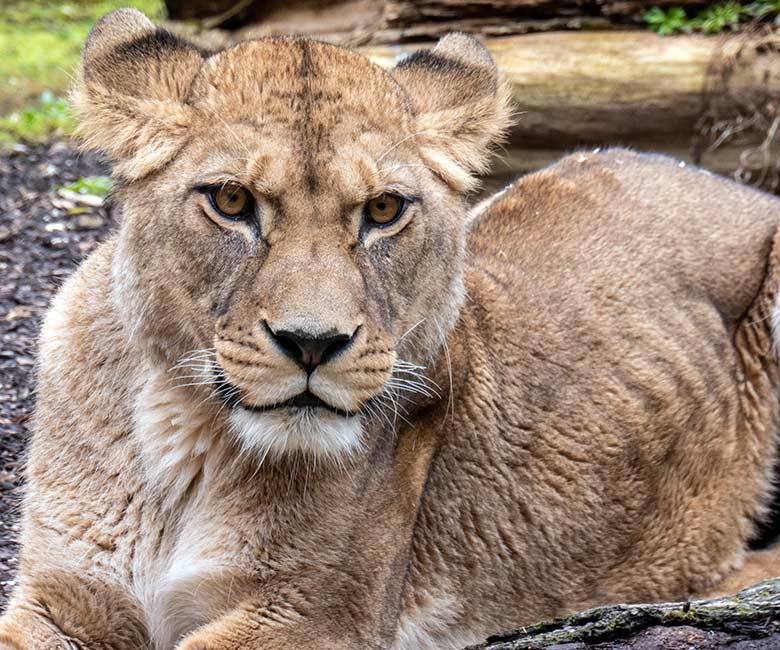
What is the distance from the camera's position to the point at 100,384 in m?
4.17

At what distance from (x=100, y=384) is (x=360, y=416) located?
0.96m

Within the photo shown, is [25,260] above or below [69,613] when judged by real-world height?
below

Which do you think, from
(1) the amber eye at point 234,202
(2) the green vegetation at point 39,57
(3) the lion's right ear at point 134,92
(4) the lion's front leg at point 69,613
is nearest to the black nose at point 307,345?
(1) the amber eye at point 234,202

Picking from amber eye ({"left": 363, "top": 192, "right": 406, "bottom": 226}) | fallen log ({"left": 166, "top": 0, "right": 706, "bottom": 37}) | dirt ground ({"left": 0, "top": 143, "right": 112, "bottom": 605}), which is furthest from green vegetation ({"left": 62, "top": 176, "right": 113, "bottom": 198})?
amber eye ({"left": 363, "top": 192, "right": 406, "bottom": 226})

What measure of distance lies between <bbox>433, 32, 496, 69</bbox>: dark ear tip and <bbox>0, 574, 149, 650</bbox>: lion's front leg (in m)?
2.20

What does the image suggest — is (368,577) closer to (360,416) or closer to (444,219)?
(360,416)

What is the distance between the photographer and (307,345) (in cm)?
336

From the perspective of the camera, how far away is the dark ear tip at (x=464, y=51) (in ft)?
14.9

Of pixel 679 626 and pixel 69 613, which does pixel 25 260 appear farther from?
pixel 679 626

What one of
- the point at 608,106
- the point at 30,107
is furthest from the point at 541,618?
the point at 30,107

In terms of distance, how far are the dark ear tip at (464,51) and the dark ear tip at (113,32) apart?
42.0 inches

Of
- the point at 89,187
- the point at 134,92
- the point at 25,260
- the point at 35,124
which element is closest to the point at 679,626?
the point at 134,92

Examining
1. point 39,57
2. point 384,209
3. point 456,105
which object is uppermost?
point 456,105

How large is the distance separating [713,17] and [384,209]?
487 cm
